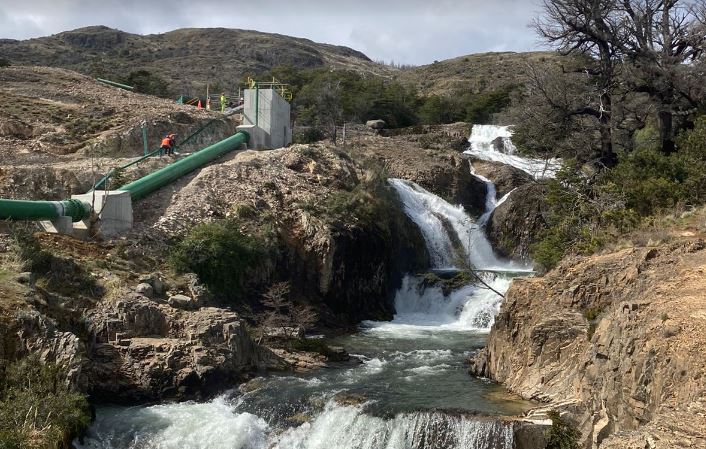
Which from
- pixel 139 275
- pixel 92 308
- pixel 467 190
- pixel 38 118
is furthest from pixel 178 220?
pixel 467 190

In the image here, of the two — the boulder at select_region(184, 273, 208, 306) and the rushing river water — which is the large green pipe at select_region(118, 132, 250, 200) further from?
the rushing river water

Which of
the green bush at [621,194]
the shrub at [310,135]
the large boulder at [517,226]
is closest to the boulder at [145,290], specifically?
the green bush at [621,194]

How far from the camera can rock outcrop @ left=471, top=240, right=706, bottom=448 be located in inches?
413

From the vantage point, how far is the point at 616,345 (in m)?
12.8

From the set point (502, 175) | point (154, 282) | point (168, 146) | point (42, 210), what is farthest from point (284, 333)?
point (502, 175)

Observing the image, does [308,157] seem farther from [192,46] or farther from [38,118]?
[192,46]

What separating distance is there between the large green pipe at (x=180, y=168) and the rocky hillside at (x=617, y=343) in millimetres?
12776

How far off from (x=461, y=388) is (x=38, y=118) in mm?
22407

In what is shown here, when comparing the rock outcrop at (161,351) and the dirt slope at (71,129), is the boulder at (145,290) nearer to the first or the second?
the rock outcrop at (161,351)

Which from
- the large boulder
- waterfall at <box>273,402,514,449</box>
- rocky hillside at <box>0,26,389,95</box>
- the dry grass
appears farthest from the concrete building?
rocky hillside at <box>0,26,389,95</box>

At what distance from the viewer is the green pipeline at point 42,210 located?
19.0 meters

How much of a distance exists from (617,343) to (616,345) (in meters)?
0.04

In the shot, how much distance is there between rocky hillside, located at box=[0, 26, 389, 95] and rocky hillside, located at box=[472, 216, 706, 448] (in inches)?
2738

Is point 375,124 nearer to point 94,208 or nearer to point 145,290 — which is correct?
point 94,208
